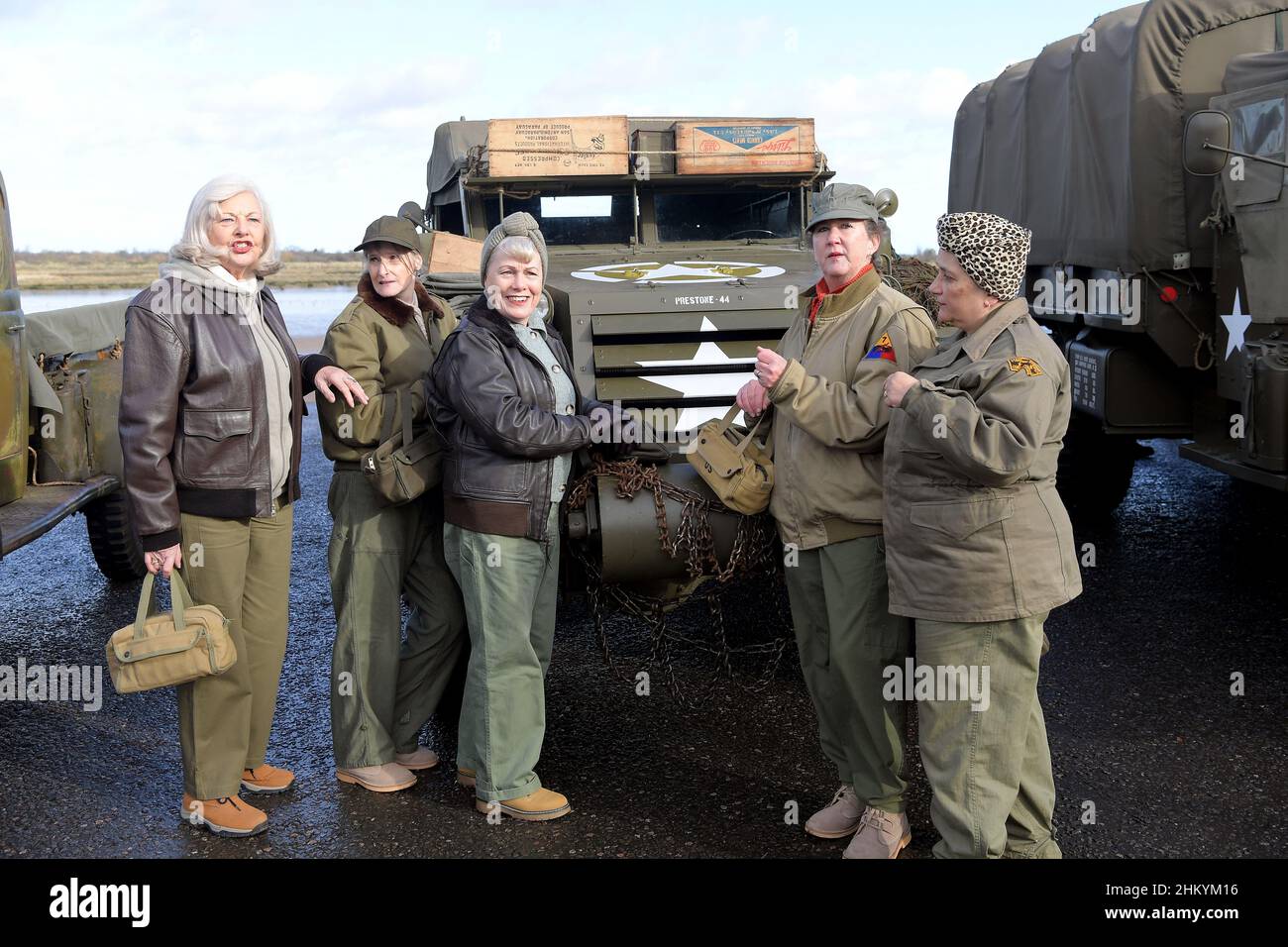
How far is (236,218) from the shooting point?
382 cm

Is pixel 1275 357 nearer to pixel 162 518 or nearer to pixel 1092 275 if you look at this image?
pixel 1092 275

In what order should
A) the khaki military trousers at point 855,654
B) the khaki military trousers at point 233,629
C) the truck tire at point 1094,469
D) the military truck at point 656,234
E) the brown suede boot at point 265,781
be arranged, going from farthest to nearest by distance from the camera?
the truck tire at point 1094,469 → the military truck at point 656,234 → the brown suede boot at point 265,781 → the khaki military trousers at point 233,629 → the khaki military trousers at point 855,654

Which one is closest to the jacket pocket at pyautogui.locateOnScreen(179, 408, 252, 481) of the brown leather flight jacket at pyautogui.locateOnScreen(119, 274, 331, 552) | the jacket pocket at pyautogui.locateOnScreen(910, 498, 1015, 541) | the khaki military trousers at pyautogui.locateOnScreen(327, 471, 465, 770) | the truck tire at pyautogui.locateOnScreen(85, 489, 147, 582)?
the brown leather flight jacket at pyautogui.locateOnScreen(119, 274, 331, 552)

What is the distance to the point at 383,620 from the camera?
429cm

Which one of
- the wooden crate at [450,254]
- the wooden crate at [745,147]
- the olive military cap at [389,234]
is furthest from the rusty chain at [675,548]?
the wooden crate at [745,147]

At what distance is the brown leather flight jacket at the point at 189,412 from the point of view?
3.65m

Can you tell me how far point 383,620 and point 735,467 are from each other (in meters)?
1.35

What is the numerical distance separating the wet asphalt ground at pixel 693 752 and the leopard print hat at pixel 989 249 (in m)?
1.72

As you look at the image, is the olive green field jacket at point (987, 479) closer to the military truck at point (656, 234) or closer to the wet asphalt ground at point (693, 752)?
the wet asphalt ground at point (693, 752)

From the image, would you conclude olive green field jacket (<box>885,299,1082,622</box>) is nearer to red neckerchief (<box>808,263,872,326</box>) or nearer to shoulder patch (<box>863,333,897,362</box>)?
shoulder patch (<box>863,333,897,362</box>)

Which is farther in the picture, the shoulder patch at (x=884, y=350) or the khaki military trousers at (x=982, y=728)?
the shoulder patch at (x=884, y=350)

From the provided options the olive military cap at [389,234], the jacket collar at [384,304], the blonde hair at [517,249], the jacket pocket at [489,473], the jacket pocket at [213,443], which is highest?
the olive military cap at [389,234]
